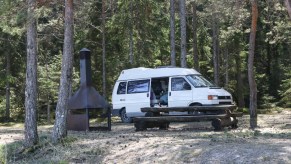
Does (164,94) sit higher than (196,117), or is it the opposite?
(164,94)

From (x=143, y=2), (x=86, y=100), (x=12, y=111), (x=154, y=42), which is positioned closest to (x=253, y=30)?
(x=86, y=100)

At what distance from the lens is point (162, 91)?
2036 centimetres

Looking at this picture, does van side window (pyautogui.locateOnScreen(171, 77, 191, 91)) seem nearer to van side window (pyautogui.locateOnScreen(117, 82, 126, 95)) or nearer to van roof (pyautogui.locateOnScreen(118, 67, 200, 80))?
van roof (pyautogui.locateOnScreen(118, 67, 200, 80))

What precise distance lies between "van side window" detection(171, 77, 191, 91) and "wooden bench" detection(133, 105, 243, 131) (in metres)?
2.14

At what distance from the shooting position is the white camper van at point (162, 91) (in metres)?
18.1

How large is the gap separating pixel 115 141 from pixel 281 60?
115ft

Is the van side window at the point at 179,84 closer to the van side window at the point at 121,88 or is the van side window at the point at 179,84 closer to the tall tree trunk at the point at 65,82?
the van side window at the point at 121,88

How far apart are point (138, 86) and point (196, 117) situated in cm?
614

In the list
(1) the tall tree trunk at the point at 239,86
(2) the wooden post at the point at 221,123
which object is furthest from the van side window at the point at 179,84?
(1) the tall tree trunk at the point at 239,86

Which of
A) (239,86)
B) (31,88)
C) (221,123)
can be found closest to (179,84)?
(221,123)

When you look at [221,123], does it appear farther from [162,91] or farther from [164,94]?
[162,91]

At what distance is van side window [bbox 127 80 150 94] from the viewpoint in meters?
20.6

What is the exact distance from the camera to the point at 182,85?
19.0m

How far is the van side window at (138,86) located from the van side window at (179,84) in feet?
5.23
